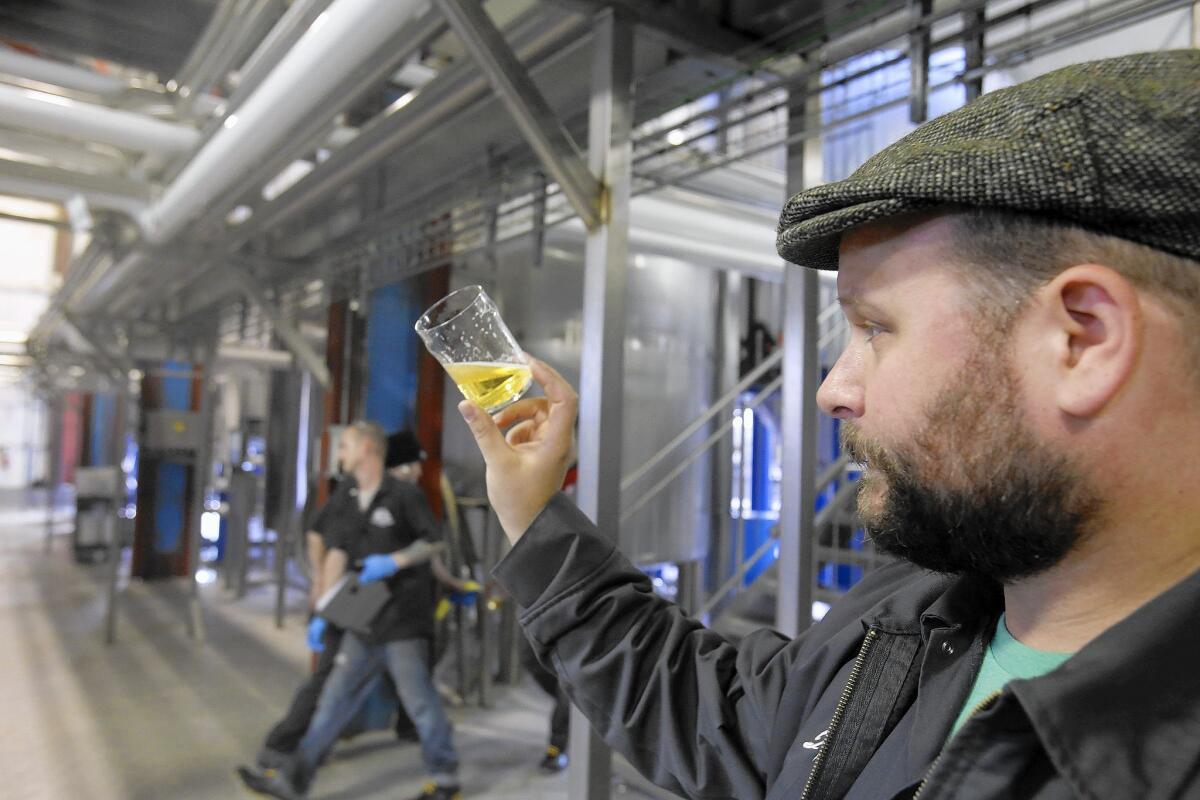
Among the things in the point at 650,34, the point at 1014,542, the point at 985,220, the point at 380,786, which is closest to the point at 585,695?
the point at 1014,542

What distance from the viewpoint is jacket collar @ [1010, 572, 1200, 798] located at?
475 mm

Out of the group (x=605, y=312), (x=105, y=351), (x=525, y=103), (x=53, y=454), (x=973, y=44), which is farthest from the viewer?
(x=53, y=454)

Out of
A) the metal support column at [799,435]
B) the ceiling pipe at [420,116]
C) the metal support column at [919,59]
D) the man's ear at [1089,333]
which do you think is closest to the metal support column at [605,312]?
the ceiling pipe at [420,116]

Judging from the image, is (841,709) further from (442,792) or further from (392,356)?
(392,356)

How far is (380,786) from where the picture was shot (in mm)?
3270

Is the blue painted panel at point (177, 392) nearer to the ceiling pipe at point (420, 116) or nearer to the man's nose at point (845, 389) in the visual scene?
the ceiling pipe at point (420, 116)

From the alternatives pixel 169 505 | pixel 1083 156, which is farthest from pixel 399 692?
pixel 169 505

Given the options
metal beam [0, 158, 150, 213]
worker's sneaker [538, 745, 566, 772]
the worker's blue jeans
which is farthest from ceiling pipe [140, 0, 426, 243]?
worker's sneaker [538, 745, 566, 772]

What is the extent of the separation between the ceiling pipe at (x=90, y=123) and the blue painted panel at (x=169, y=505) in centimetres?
571

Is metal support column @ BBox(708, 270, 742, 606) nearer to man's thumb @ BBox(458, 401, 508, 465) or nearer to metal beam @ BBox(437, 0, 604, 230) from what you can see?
metal beam @ BBox(437, 0, 604, 230)

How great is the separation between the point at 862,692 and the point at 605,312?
43.8 inches

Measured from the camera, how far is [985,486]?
0.56m

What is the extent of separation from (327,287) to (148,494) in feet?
16.0

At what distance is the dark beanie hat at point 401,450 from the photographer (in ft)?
11.8
